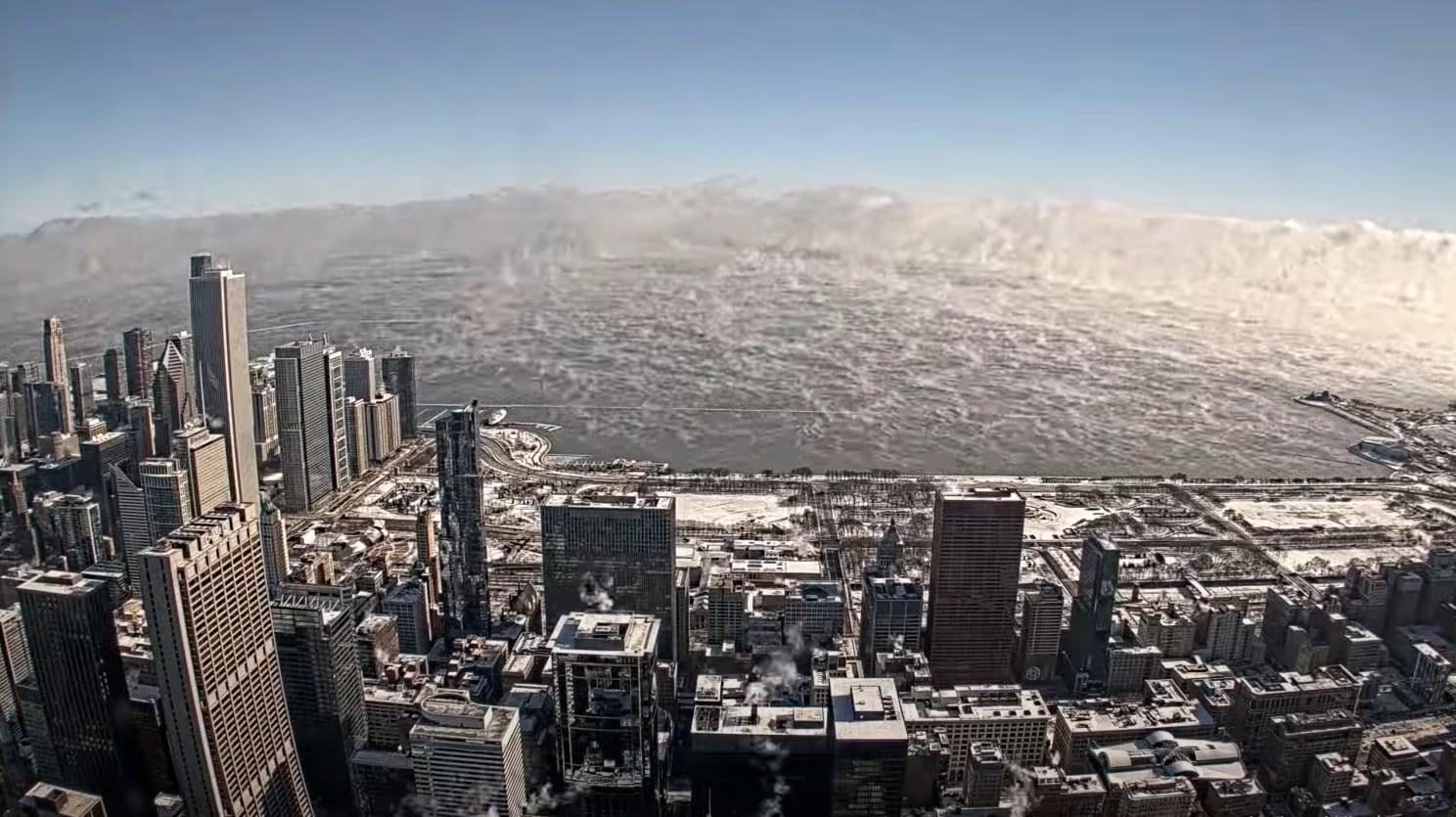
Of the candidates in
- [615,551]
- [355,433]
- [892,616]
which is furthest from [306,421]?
[892,616]

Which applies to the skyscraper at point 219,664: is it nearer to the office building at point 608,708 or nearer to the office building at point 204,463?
the office building at point 608,708

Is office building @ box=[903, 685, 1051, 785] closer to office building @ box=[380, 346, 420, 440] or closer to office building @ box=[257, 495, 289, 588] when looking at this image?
office building @ box=[257, 495, 289, 588]

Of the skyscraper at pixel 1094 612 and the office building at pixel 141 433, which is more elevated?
the office building at pixel 141 433

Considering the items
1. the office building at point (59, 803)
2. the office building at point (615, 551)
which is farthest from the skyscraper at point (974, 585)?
the office building at point (59, 803)

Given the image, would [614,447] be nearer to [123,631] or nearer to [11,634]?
[123,631]

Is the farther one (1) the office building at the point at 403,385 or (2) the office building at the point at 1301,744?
(1) the office building at the point at 403,385
